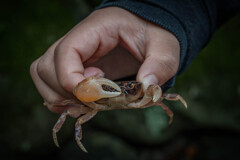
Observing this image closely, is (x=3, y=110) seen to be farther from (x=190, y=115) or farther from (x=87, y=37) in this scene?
(x=190, y=115)

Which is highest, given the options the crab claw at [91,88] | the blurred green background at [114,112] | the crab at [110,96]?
the crab claw at [91,88]

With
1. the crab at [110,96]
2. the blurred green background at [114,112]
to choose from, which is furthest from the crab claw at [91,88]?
the blurred green background at [114,112]

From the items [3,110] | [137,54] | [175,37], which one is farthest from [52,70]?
[3,110]

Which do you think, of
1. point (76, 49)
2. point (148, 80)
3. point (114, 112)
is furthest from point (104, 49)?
point (114, 112)

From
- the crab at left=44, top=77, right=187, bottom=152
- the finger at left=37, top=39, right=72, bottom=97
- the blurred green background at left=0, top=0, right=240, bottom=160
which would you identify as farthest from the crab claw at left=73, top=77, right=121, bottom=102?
the blurred green background at left=0, top=0, right=240, bottom=160

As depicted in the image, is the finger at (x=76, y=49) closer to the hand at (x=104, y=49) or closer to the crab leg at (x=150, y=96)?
the hand at (x=104, y=49)

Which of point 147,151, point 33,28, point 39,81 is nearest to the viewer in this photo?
point 39,81
